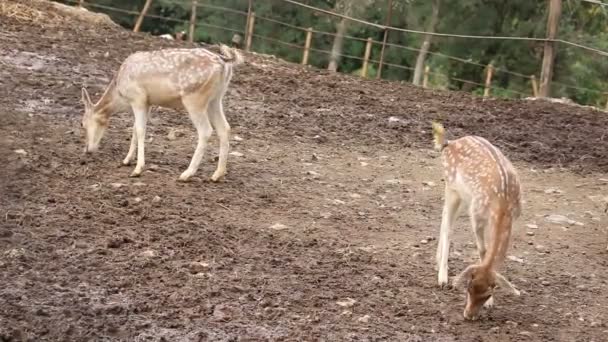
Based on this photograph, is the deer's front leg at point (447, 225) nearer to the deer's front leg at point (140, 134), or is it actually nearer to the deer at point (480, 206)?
the deer at point (480, 206)

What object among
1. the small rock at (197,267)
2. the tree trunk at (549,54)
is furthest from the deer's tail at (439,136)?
the tree trunk at (549,54)

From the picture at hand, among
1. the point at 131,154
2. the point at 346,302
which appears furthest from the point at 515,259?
the point at 131,154

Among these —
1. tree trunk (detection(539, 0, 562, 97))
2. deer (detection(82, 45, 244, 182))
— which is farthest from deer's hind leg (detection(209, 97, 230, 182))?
tree trunk (detection(539, 0, 562, 97))

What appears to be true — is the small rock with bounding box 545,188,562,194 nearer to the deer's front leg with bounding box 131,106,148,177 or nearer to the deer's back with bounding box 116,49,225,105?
the deer's back with bounding box 116,49,225,105

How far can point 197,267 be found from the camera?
5871 millimetres

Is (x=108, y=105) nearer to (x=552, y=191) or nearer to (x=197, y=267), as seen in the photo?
(x=197, y=267)

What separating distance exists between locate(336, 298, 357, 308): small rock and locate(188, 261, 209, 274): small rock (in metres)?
0.88

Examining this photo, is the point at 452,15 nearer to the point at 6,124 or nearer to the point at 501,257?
the point at 6,124

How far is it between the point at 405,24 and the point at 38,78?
21222mm

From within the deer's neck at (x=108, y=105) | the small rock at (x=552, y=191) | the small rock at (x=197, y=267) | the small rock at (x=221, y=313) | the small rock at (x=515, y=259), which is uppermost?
the deer's neck at (x=108, y=105)

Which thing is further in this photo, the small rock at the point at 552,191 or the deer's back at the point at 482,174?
the small rock at the point at 552,191

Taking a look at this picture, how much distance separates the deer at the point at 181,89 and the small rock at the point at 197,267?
1.78m

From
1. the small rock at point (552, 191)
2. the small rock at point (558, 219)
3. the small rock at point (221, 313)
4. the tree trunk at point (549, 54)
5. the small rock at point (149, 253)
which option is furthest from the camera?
the tree trunk at point (549, 54)

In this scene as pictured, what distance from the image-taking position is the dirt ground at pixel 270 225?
533cm
